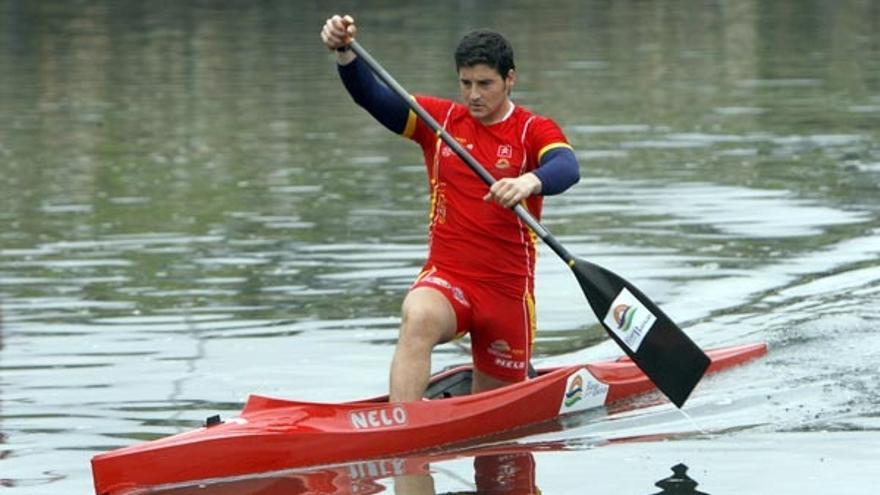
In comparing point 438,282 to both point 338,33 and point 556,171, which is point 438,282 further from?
point 338,33

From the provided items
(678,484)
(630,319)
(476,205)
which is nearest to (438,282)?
(476,205)

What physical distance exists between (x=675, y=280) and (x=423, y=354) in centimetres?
542

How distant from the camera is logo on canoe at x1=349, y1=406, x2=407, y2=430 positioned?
34.0ft

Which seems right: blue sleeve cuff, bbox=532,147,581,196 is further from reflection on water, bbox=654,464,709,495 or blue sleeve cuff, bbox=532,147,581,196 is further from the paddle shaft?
reflection on water, bbox=654,464,709,495

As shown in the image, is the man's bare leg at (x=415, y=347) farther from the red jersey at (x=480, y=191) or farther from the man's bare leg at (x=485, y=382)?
the man's bare leg at (x=485, y=382)

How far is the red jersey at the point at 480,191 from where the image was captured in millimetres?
10977

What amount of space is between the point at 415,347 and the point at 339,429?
670 mm

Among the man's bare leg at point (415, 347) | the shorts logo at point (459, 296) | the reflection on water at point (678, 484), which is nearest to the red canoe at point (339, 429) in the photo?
the man's bare leg at point (415, 347)

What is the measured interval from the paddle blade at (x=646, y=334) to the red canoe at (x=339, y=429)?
0.37 m

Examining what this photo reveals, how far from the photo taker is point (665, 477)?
32.7 ft

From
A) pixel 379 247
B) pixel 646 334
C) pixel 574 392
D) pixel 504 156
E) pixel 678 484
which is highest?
pixel 379 247

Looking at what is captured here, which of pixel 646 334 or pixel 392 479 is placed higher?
pixel 646 334

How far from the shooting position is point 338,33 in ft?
35.4

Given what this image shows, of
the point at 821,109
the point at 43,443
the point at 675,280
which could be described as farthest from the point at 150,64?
the point at 43,443
